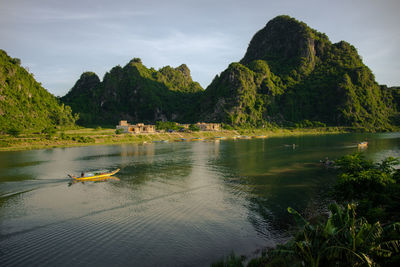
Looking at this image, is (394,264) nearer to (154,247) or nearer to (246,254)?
(246,254)

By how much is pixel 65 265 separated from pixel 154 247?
6186 millimetres

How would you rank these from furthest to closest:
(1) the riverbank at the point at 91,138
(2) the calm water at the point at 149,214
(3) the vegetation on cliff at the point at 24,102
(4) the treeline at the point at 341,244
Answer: (3) the vegetation on cliff at the point at 24,102 → (1) the riverbank at the point at 91,138 → (2) the calm water at the point at 149,214 → (4) the treeline at the point at 341,244

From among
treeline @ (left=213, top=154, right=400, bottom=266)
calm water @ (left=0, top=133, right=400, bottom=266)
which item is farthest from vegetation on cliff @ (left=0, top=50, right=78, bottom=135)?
treeline @ (left=213, top=154, right=400, bottom=266)

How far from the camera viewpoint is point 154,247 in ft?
65.1

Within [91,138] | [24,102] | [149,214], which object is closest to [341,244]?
[149,214]

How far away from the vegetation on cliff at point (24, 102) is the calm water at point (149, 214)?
8832cm

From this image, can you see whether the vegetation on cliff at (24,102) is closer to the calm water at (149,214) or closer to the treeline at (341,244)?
the calm water at (149,214)

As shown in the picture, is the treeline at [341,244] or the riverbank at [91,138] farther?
the riverbank at [91,138]

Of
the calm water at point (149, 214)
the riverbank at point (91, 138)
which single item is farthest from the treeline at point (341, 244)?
the riverbank at point (91, 138)

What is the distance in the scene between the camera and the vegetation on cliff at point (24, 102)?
394 ft

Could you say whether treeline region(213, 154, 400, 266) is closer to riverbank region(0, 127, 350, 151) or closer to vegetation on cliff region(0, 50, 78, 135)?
riverbank region(0, 127, 350, 151)

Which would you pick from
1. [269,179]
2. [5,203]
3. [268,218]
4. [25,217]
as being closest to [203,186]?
[269,179]

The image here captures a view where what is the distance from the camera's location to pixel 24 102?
139 meters

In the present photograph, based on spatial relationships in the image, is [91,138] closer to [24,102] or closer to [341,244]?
[24,102]
